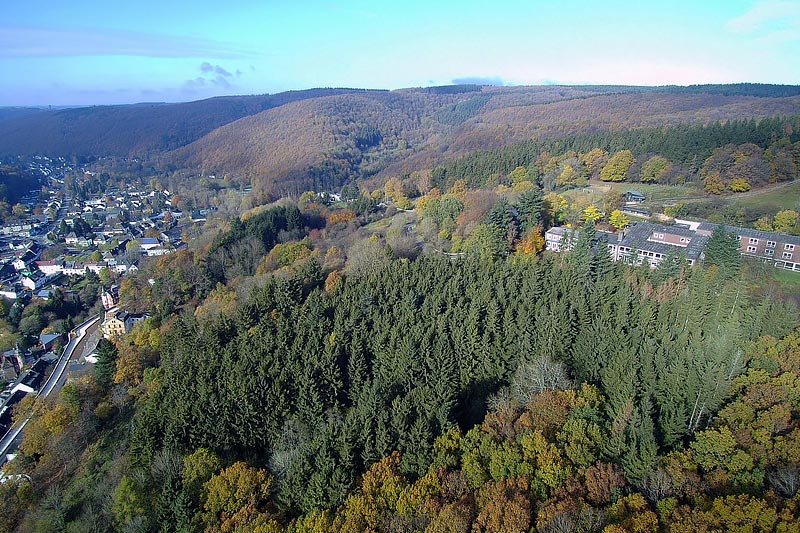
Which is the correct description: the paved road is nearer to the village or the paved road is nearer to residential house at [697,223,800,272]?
the village

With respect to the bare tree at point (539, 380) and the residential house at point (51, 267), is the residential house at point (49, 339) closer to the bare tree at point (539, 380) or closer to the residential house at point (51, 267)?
the residential house at point (51, 267)

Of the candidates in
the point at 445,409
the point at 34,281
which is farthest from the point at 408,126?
the point at 445,409

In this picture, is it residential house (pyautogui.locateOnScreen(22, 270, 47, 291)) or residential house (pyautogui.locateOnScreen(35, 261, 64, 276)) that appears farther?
residential house (pyautogui.locateOnScreen(35, 261, 64, 276))

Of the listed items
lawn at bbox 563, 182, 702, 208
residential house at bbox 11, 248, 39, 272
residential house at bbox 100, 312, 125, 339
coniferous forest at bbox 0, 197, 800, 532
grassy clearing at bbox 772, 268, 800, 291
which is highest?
lawn at bbox 563, 182, 702, 208

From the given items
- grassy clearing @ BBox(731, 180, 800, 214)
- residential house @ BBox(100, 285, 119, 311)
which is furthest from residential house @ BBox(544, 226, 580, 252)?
residential house @ BBox(100, 285, 119, 311)

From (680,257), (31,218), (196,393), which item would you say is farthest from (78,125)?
(680,257)

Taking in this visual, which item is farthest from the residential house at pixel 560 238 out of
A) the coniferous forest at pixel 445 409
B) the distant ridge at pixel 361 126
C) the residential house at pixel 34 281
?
the residential house at pixel 34 281
